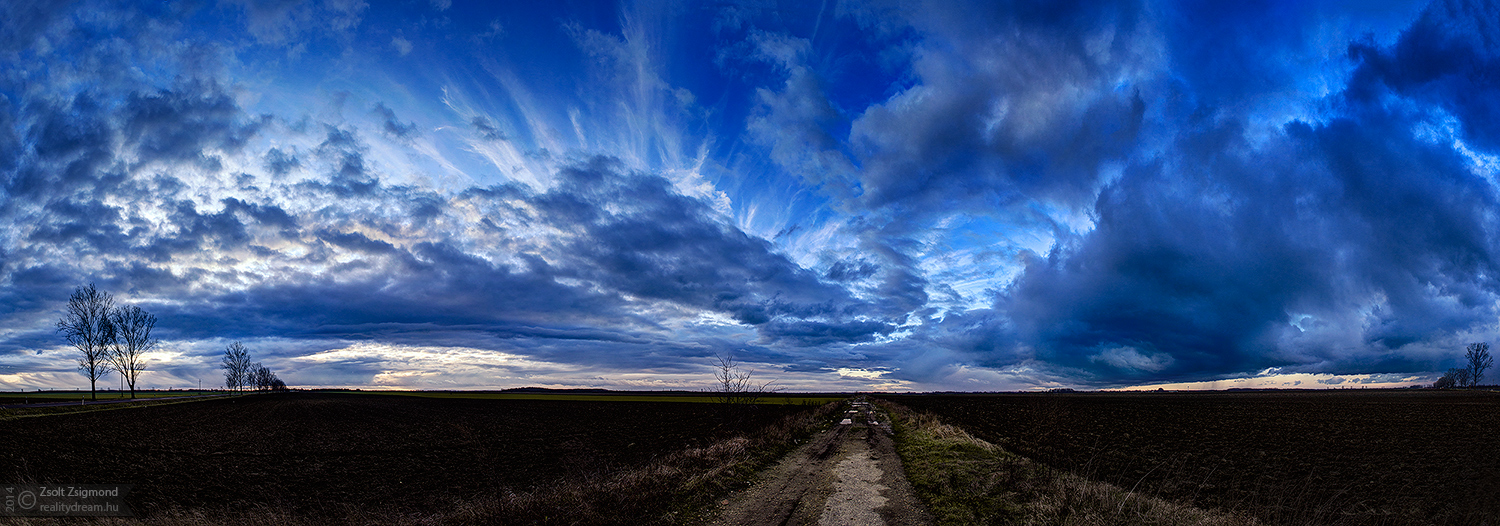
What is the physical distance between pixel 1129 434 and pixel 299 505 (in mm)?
44860

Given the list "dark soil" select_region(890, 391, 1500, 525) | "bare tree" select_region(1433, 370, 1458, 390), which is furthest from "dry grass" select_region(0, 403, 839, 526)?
"bare tree" select_region(1433, 370, 1458, 390)

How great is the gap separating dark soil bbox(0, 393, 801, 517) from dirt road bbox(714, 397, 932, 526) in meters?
4.64

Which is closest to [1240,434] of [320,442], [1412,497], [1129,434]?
[1129,434]

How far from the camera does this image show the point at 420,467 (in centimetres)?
2556

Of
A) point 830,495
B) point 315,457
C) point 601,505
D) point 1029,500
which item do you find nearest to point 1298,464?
point 1029,500

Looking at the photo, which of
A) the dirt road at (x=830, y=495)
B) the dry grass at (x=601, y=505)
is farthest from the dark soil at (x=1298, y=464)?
the dry grass at (x=601, y=505)

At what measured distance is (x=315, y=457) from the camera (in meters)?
28.5

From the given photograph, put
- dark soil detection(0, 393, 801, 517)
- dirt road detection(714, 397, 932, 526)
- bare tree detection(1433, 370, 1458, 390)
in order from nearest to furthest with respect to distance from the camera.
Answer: dirt road detection(714, 397, 932, 526)
dark soil detection(0, 393, 801, 517)
bare tree detection(1433, 370, 1458, 390)

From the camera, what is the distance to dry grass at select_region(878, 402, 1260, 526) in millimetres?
9969

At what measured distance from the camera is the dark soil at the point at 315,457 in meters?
19.1

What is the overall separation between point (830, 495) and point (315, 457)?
28987 mm

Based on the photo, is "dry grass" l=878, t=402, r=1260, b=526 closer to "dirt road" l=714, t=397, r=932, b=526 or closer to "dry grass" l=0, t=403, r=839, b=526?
"dirt road" l=714, t=397, r=932, b=526

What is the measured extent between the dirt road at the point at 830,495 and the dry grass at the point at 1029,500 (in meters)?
0.73

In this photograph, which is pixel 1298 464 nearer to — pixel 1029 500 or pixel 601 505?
pixel 1029 500
